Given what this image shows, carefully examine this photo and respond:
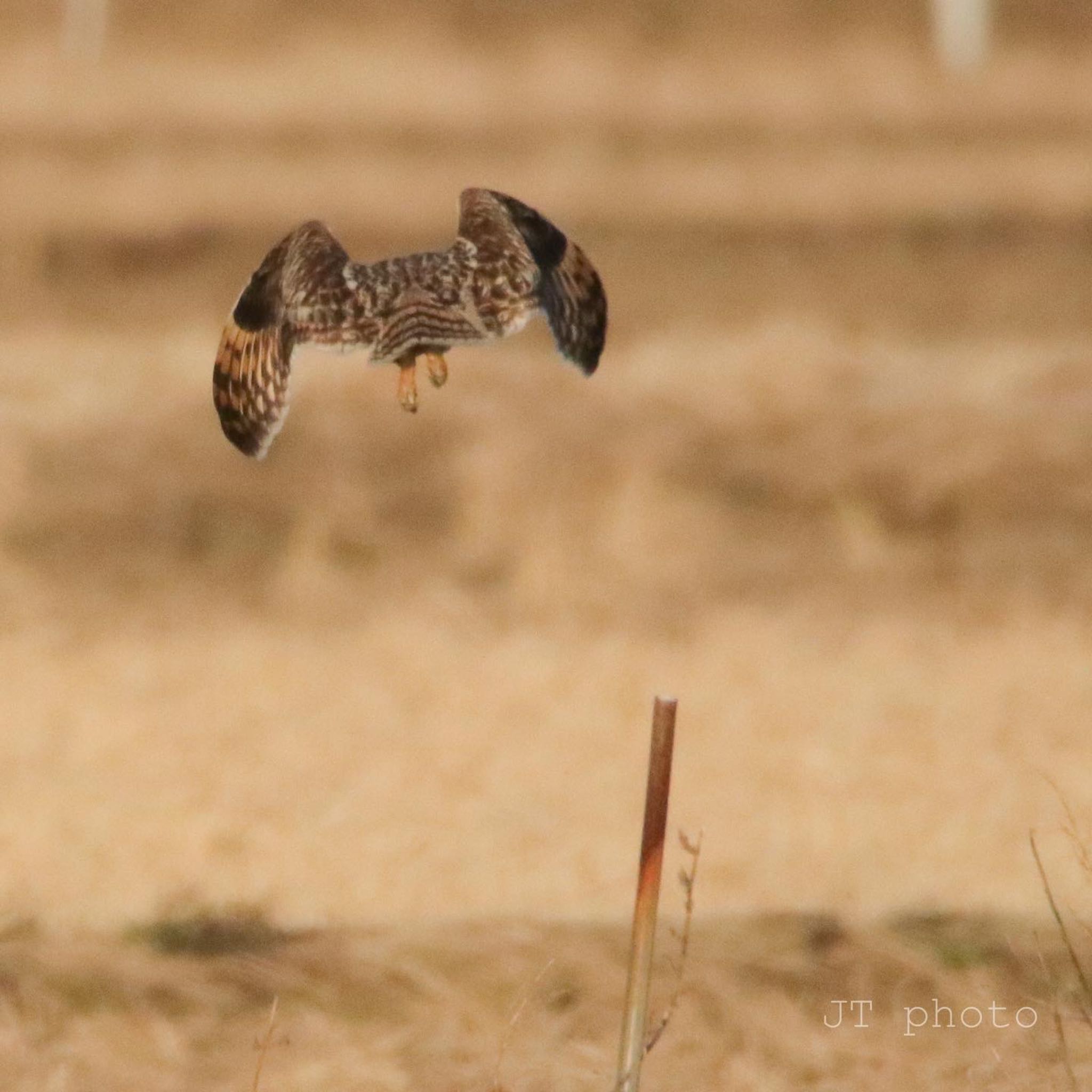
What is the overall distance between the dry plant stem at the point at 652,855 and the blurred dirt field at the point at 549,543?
3.36 feet

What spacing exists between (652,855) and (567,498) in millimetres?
4248

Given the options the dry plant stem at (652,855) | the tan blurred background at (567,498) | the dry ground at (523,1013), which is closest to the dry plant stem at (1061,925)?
the dry ground at (523,1013)

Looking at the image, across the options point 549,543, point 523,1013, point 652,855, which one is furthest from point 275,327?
point 549,543

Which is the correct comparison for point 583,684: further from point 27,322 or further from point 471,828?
point 27,322

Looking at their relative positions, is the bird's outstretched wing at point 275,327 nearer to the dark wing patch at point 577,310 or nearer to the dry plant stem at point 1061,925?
the dark wing patch at point 577,310

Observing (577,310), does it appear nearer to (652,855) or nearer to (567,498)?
(652,855)

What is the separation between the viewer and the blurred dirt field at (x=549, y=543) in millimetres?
3227

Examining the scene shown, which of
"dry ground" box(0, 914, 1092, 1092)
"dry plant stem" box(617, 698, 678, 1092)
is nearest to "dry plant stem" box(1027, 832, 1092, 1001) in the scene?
"dry ground" box(0, 914, 1092, 1092)

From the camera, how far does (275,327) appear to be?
1.62 meters

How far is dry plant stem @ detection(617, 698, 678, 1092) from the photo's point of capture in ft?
5.71

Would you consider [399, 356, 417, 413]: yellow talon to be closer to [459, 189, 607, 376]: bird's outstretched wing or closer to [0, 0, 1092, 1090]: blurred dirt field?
[459, 189, 607, 376]: bird's outstretched wing

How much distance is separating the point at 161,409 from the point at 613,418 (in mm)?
1506

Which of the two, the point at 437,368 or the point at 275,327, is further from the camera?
the point at 275,327

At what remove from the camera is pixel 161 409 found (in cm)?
654
